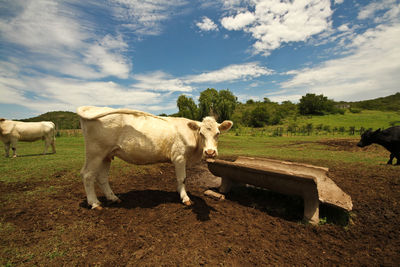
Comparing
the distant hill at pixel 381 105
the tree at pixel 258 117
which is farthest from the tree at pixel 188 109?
the distant hill at pixel 381 105

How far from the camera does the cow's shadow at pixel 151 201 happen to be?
3885mm

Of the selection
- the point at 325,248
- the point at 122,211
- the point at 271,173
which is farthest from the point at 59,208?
the point at 325,248

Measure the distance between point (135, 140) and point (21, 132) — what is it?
9.58 m

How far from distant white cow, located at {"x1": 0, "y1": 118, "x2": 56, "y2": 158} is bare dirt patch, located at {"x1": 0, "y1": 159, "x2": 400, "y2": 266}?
18.9 ft

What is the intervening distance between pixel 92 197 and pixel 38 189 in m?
2.05

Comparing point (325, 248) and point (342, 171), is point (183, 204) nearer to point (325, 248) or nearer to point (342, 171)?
point (325, 248)

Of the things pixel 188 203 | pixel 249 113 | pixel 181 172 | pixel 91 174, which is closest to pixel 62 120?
pixel 249 113

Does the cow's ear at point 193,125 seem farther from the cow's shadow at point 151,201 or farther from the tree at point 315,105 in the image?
the tree at point 315,105

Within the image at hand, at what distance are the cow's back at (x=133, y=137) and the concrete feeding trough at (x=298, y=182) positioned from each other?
1.14 m

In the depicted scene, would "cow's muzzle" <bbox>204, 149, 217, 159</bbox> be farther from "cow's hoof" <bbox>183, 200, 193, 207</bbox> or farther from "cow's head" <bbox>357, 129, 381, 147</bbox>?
"cow's head" <bbox>357, 129, 381, 147</bbox>

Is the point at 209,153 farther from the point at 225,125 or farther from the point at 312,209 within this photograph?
the point at 312,209

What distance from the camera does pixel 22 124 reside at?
30.6 ft

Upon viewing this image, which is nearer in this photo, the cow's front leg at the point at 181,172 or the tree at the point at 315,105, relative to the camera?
the cow's front leg at the point at 181,172

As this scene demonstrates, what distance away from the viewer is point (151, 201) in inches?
169
